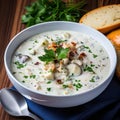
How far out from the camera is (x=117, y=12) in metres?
2.26

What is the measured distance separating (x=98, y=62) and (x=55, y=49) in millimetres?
226

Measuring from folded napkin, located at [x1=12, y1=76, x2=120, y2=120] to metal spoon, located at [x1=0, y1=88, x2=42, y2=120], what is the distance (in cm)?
3

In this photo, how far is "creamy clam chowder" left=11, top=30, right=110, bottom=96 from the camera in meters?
1.59

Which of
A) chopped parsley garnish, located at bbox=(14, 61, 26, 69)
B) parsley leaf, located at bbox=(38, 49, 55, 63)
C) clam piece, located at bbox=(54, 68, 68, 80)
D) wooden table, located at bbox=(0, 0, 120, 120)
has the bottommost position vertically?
wooden table, located at bbox=(0, 0, 120, 120)

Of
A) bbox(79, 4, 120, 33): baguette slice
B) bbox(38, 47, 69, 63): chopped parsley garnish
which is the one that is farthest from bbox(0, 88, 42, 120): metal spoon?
bbox(79, 4, 120, 33): baguette slice

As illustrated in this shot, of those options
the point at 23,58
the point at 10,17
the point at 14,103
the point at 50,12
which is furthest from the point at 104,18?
the point at 14,103

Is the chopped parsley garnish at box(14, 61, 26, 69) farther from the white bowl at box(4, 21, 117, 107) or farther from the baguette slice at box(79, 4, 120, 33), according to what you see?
the baguette slice at box(79, 4, 120, 33)

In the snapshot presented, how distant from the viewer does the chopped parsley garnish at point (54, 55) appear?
65.0 inches

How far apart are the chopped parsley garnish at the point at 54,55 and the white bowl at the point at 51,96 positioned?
0.18m

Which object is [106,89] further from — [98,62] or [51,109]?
[51,109]

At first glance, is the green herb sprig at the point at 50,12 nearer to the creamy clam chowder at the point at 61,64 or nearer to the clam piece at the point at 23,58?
the creamy clam chowder at the point at 61,64

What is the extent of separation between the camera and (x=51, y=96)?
4.89 ft

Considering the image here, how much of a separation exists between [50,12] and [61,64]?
0.64 meters

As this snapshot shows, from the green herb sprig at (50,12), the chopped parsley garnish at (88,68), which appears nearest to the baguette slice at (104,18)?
the green herb sprig at (50,12)
